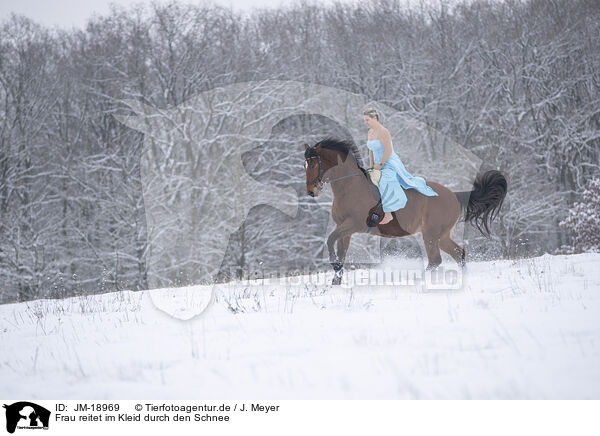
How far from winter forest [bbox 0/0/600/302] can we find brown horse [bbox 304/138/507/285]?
10.7 meters

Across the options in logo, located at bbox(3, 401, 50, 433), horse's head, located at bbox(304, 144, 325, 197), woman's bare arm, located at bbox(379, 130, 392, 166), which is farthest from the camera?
woman's bare arm, located at bbox(379, 130, 392, 166)

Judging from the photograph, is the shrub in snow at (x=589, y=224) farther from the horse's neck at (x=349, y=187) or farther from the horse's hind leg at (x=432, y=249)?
the horse's neck at (x=349, y=187)

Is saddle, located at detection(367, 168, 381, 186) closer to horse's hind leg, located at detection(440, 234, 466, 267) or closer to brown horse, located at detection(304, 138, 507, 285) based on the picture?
brown horse, located at detection(304, 138, 507, 285)

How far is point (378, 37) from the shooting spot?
2319 cm

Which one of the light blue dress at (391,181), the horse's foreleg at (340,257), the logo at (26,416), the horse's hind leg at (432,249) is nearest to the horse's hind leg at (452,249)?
the horse's hind leg at (432,249)

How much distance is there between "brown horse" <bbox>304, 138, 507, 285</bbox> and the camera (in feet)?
23.5

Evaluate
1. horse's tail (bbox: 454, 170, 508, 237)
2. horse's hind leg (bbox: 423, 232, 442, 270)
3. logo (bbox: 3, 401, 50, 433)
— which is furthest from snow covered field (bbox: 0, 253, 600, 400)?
horse's tail (bbox: 454, 170, 508, 237)

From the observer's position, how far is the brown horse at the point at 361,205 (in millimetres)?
7160

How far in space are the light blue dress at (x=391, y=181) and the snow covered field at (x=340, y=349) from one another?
1.85 meters

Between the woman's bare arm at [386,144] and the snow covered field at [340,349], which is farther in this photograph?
the woman's bare arm at [386,144]

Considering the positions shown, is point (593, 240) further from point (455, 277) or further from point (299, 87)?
point (299, 87)

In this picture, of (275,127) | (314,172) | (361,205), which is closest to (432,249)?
(361,205)

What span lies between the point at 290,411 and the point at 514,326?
82.8 inches

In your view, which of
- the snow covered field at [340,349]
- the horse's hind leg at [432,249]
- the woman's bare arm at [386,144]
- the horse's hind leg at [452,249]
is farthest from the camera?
the horse's hind leg at [452,249]
